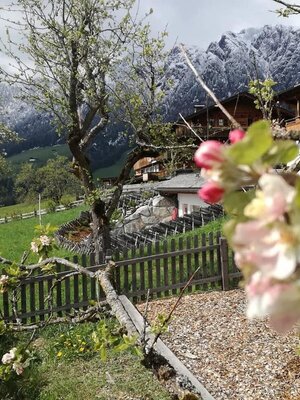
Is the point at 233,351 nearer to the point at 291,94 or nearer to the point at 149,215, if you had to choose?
the point at 149,215

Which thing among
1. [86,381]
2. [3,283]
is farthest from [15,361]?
[86,381]

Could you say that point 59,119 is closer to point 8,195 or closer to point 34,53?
point 34,53

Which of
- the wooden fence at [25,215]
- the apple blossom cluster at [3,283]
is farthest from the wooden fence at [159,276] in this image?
the wooden fence at [25,215]

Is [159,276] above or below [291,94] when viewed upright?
below

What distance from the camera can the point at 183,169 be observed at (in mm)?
25219

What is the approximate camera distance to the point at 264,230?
34 centimetres

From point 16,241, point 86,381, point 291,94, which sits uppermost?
point 291,94

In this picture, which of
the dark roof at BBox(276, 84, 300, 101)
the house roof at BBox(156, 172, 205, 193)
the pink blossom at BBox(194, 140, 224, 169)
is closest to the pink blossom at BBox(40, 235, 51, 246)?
the pink blossom at BBox(194, 140, 224, 169)

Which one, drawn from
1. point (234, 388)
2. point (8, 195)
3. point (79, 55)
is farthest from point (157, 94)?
point (8, 195)

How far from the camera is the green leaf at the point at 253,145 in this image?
1.24 feet

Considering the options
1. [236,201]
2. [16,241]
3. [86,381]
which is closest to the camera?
[236,201]

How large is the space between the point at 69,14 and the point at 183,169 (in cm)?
1524

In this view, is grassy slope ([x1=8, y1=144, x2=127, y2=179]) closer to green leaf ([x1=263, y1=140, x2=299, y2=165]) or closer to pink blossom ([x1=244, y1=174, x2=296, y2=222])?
green leaf ([x1=263, y1=140, x2=299, y2=165])

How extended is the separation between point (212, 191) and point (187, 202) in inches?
774
